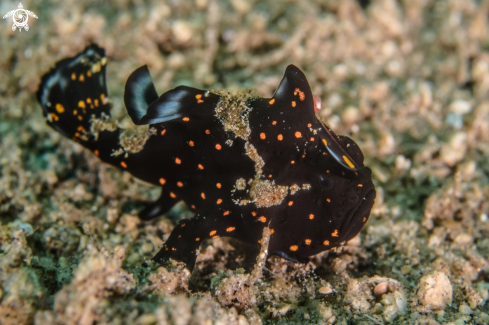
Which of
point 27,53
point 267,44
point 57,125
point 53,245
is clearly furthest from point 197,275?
point 27,53

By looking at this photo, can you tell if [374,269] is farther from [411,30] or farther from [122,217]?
[411,30]

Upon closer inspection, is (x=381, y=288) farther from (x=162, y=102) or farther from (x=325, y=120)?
(x=162, y=102)

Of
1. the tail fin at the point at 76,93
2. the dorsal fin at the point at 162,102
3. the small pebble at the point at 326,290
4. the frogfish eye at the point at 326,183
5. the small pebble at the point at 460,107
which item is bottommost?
the small pebble at the point at 326,290

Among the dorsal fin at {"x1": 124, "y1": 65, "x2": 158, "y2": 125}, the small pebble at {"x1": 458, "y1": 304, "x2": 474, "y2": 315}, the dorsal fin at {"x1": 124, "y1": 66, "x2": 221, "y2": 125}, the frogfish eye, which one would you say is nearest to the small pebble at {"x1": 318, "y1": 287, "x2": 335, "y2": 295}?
the frogfish eye

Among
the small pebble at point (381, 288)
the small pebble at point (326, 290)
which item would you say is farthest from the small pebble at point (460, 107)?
the small pebble at point (326, 290)

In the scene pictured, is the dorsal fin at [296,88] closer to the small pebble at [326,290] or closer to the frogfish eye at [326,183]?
the frogfish eye at [326,183]

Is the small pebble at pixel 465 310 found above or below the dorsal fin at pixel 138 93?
below
